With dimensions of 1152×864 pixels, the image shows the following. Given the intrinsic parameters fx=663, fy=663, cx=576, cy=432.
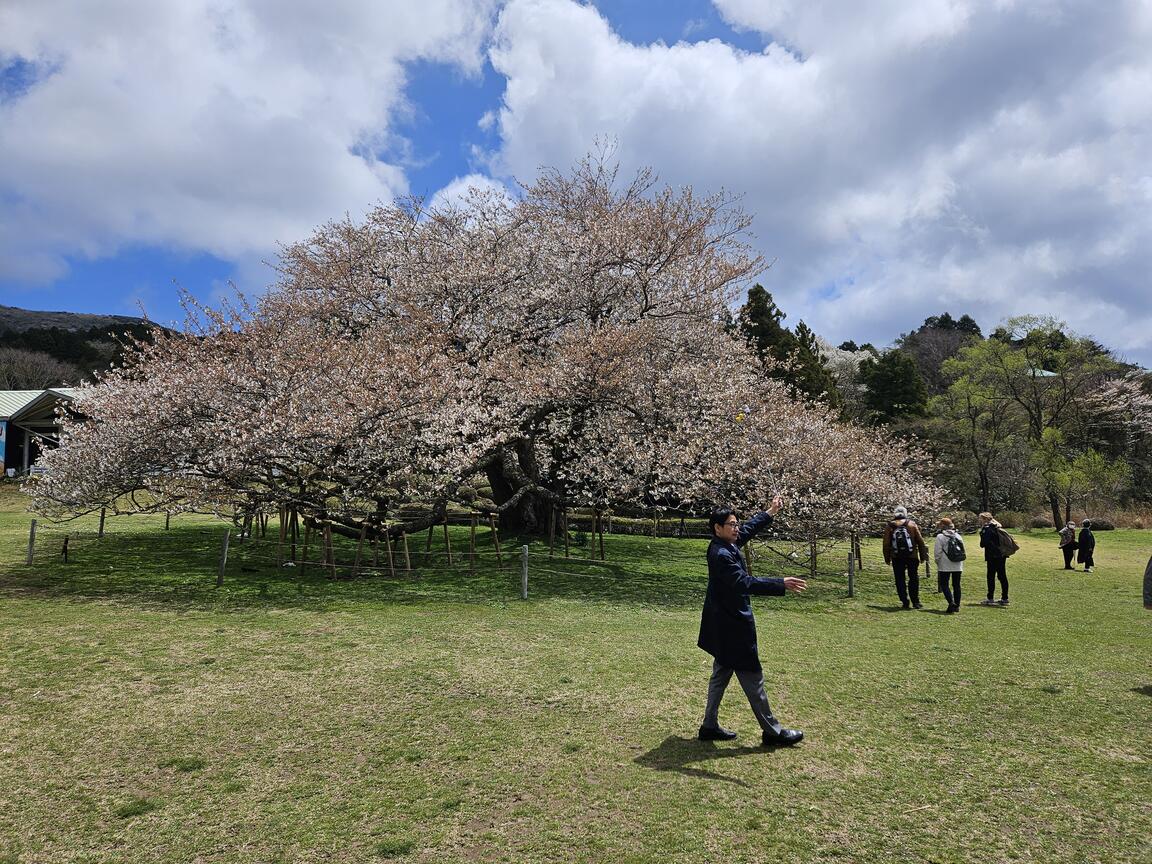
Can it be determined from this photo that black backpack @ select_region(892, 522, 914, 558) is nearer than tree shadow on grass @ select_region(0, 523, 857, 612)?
No

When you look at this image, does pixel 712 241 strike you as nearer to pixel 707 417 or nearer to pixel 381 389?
pixel 707 417

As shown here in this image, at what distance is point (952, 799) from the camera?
14.6 ft

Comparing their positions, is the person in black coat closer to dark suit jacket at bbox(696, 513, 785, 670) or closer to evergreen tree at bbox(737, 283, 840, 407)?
dark suit jacket at bbox(696, 513, 785, 670)

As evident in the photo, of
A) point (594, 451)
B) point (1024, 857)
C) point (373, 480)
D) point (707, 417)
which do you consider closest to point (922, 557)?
point (707, 417)

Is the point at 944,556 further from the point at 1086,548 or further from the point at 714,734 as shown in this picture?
the point at 1086,548

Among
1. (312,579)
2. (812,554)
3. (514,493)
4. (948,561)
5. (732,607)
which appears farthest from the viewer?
(514,493)

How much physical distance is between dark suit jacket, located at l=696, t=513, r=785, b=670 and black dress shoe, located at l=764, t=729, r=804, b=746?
0.65 meters

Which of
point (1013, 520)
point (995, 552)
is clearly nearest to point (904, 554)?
point (995, 552)

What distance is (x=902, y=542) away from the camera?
11484 mm

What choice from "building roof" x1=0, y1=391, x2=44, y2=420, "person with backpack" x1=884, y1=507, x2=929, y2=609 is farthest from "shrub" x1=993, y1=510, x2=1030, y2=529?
"building roof" x1=0, y1=391, x2=44, y2=420

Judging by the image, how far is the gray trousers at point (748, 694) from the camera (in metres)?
5.17

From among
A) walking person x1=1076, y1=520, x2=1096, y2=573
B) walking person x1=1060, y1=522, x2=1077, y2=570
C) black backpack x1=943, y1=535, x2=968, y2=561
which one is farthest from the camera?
walking person x1=1060, y1=522, x2=1077, y2=570

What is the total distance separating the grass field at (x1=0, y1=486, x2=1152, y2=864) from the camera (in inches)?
157

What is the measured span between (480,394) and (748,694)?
1174 cm
